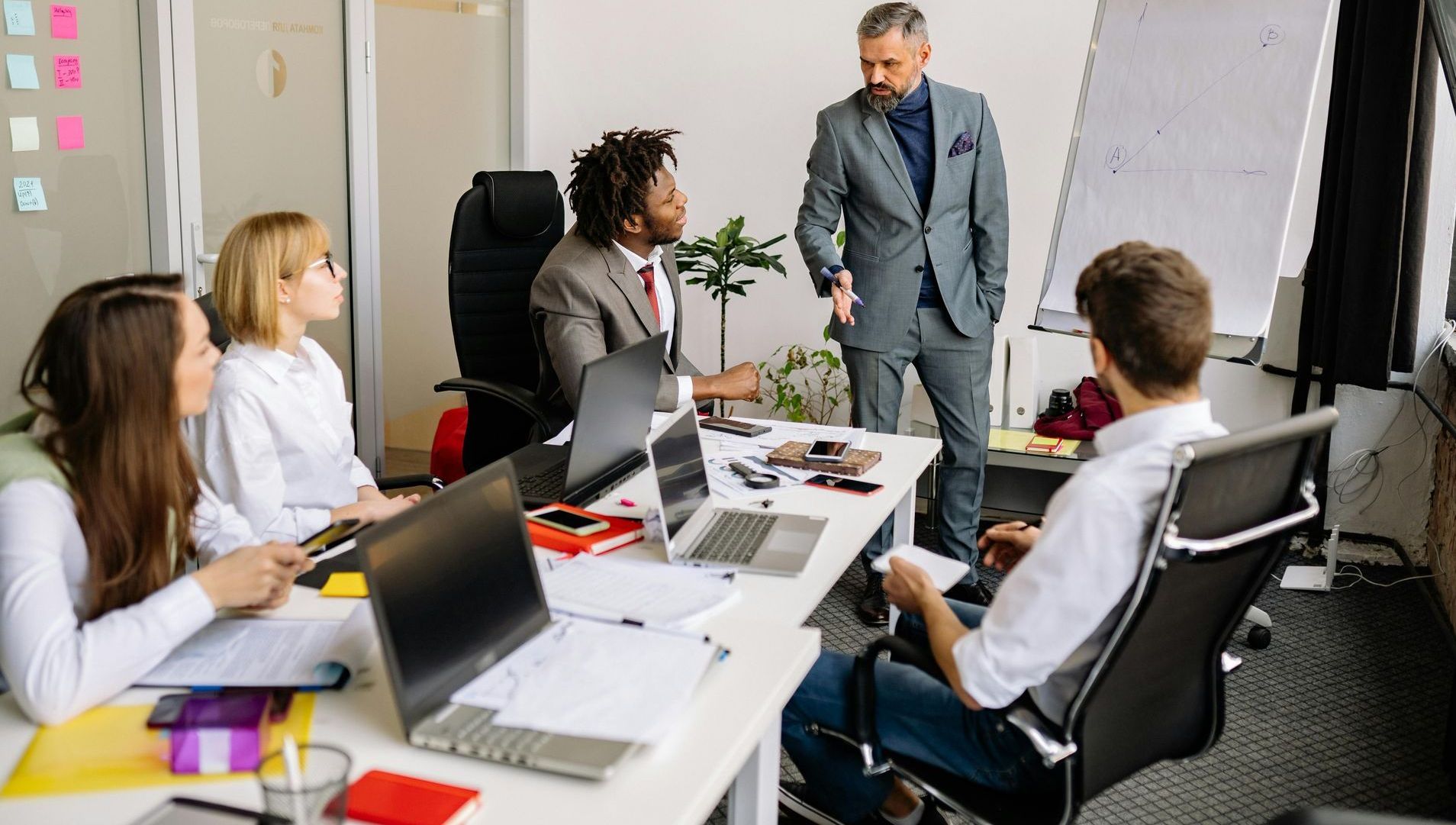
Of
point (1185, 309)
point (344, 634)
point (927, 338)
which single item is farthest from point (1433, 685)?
point (344, 634)

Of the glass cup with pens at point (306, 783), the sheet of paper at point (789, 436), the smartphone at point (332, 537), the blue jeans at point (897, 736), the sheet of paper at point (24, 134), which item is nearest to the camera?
the glass cup with pens at point (306, 783)

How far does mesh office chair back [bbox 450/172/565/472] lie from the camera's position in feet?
11.3

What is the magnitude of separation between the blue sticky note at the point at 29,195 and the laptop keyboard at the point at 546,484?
1590 millimetres

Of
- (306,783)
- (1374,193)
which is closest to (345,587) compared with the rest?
(306,783)

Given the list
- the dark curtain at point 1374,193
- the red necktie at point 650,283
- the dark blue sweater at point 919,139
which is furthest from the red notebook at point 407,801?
the dark curtain at point 1374,193

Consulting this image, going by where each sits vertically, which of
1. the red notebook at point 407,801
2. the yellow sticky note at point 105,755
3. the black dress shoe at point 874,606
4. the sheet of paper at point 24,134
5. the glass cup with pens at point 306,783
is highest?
the sheet of paper at point 24,134

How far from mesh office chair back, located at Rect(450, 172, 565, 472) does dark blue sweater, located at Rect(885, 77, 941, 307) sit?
1027mm

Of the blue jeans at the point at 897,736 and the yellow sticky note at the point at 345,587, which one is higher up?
the yellow sticky note at the point at 345,587

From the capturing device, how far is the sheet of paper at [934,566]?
1.97 metres

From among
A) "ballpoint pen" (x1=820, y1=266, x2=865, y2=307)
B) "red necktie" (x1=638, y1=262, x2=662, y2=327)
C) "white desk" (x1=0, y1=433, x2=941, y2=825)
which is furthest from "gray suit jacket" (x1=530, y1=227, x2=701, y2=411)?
"white desk" (x1=0, y1=433, x2=941, y2=825)

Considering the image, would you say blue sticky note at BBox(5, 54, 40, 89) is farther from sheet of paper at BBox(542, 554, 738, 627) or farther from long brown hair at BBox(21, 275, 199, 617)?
sheet of paper at BBox(542, 554, 738, 627)

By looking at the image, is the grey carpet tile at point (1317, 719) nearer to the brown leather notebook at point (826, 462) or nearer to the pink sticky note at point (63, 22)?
the brown leather notebook at point (826, 462)

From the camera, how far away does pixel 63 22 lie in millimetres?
3084

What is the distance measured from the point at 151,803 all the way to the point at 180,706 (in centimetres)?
18
